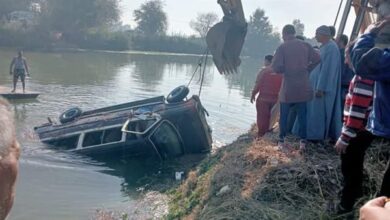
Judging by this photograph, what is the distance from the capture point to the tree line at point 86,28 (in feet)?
167

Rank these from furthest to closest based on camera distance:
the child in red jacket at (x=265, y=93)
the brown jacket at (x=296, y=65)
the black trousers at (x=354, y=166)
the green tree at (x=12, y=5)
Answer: the green tree at (x=12, y=5)
the child in red jacket at (x=265, y=93)
the brown jacket at (x=296, y=65)
the black trousers at (x=354, y=166)

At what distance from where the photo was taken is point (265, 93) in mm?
8047

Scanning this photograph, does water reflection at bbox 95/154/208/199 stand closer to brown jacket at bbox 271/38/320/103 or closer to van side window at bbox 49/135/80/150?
van side window at bbox 49/135/80/150

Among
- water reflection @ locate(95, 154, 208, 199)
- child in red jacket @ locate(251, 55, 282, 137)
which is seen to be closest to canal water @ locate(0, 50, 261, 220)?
water reflection @ locate(95, 154, 208, 199)

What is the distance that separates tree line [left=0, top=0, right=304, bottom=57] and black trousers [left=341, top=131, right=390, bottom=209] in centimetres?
4766

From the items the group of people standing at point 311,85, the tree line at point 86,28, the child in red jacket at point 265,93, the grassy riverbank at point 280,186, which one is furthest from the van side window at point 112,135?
the tree line at point 86,28

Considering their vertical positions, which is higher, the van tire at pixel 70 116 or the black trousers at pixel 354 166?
the black trousers at pixel 354 166

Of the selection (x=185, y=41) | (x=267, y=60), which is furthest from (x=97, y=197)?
(x=185, y=41)

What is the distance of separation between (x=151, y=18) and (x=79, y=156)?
60.7 meters

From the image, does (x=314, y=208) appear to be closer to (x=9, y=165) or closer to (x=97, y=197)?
(x=9, y=165)

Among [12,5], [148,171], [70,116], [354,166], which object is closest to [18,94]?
[70,116]

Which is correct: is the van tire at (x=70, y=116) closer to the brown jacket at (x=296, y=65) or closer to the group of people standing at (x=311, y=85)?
the group of people standing at (x=311, y=85)

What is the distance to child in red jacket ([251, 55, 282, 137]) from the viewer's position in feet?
26.0

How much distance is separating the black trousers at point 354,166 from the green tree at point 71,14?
5505 centimetres
